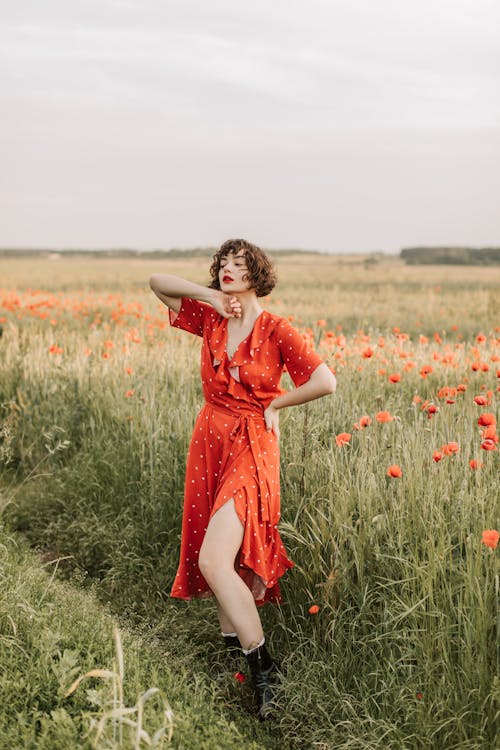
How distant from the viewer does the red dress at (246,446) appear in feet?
11.3

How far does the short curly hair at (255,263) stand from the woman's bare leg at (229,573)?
1.00m

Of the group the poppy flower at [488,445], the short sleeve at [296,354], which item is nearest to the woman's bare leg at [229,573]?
the short sleeve at [296,354]

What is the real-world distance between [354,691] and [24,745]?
1292 mm

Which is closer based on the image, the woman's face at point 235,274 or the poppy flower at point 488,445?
the poppy flower at point 488,445

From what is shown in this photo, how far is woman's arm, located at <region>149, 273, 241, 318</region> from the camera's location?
3.58 m

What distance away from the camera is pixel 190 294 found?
3730 millimetres

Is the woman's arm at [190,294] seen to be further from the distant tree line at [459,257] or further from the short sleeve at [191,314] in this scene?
the distant tree line at [459,257]

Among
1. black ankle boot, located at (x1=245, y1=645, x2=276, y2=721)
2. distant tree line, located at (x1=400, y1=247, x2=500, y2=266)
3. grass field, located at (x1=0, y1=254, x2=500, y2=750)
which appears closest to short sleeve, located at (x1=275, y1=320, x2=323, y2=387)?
grass field, located at (x1=0, y1=254, x2=500, y2=750)

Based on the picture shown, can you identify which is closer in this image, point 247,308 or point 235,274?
point 235,274

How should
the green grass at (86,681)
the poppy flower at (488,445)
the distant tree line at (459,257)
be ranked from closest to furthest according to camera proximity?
1. the green grass at (86,681)
2. the poppy flower at (488,445)
3. the distant tree line at (459,257)

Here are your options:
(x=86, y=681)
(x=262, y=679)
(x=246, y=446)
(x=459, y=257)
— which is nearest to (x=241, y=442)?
(x=246, y=446)

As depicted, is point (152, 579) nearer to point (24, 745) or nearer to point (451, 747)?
point (24, 745)

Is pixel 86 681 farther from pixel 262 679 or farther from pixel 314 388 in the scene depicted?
pixel 314 388

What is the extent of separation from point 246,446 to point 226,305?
640 mm
